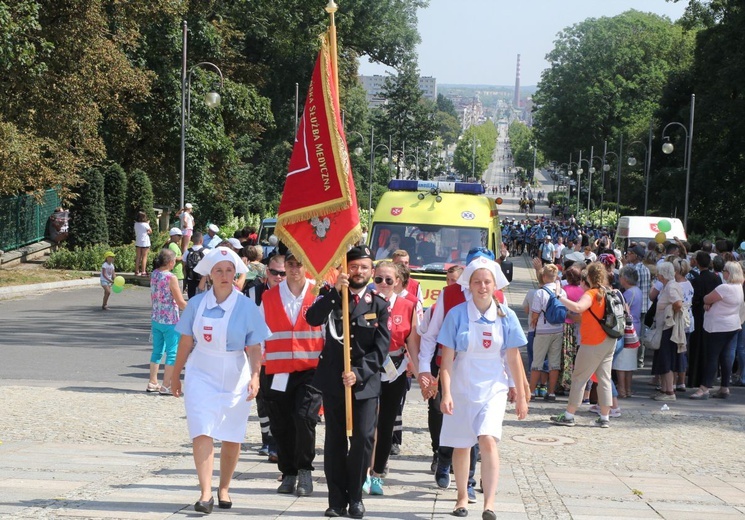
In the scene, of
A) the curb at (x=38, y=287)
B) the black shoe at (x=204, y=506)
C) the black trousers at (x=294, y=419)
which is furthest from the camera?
the curb at (x=38, y=287)

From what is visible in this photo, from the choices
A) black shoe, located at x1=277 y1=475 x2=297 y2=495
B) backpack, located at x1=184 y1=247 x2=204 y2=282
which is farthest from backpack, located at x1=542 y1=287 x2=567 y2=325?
black shoe, located at x1=277 y1=475 x2=297 y2=495

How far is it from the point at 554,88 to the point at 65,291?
3366 inches

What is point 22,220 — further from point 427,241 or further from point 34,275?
point 427,241

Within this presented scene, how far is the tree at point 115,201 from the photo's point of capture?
37281 millimetres

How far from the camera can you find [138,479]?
855cm

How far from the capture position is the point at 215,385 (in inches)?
→ 293

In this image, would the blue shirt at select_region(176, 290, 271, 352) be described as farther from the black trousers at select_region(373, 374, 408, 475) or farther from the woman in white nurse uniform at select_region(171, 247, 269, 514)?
the black trousers at select_region(373, 374, 408, 475)

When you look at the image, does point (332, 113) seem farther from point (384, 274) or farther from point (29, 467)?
point (29, 467)

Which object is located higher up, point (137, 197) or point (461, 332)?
point (137, 197)

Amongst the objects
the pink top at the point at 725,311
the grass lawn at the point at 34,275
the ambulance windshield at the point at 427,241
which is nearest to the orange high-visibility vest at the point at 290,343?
the pink top at the point at 725,311

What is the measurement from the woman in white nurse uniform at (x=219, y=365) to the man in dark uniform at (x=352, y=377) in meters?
0.46

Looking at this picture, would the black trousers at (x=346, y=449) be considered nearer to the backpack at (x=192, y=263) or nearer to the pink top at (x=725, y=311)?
the backpack at (x=192, y=263)

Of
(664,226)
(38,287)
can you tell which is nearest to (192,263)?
(38,287)

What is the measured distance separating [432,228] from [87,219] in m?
20.2
